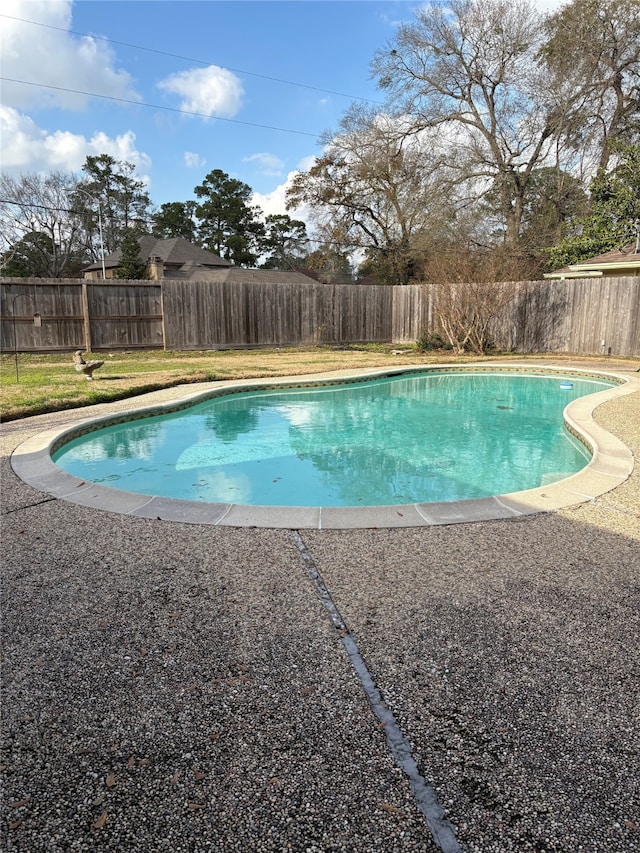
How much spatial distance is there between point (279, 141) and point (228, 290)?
12715 mm

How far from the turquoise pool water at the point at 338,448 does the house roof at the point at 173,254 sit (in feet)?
82.3

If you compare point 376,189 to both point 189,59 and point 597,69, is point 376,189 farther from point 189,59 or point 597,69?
point 189,59

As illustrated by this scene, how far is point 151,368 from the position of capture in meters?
11.0

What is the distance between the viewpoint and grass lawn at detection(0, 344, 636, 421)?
7.55 metres

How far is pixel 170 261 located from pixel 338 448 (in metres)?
28.0

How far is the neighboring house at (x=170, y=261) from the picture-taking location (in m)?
31.0

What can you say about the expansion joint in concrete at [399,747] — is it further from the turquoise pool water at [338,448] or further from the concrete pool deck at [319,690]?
the turquoise pool water at [338,448]

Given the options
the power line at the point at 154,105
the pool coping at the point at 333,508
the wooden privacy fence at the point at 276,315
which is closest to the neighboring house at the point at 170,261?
the power line at the point at 154,105

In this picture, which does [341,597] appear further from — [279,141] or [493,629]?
[279,141]

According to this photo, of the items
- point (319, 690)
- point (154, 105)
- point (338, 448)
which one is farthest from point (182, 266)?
point (319, 690)

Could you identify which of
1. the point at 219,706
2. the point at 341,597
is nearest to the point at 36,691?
the point at 219,706

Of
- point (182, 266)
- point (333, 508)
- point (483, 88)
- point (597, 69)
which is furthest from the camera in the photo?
point (182, 266)

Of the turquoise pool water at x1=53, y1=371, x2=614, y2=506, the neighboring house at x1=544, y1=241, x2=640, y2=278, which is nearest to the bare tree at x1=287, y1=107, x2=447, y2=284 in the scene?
the neighboring house at x1=544, y1=241, x2=640, y2=278

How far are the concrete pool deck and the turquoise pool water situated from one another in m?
1.82
